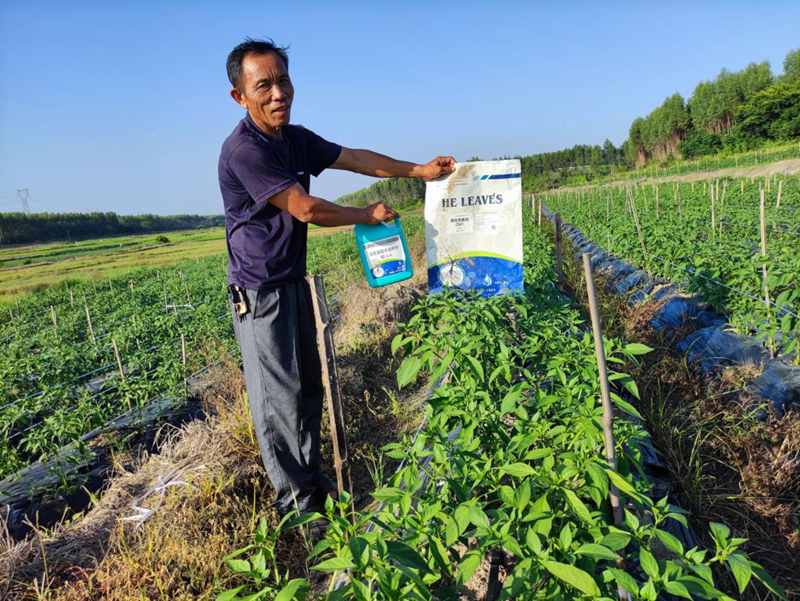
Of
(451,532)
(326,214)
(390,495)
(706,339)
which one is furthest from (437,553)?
(706,339)

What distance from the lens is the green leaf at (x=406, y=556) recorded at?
1112 mm

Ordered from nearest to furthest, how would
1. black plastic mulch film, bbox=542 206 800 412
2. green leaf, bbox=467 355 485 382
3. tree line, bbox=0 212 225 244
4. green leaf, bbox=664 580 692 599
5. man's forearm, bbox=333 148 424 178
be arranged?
green leaf, bbox=664 580 692 599 → green leaf, bbox=467 355 485 382 → man's forearm, bbox=333 148 424 178 → black plastic mulch film, bbox=542 206 800 412 → tree line, bbox=0 212 225 244

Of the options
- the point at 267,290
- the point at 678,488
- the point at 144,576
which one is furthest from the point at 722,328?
the point at 144,576

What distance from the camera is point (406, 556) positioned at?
114 centimetres

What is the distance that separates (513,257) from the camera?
2932 millimetres

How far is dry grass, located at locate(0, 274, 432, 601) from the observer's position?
2.02 m

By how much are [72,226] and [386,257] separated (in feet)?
288

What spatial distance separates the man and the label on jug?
127mm

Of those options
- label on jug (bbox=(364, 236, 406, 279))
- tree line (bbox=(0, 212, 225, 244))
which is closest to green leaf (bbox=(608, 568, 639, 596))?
label on jug (bbox=(364, 236, 406, 279))

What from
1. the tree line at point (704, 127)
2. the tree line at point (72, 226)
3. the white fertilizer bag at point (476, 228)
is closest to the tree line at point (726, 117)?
the tree line at point (704, 127)

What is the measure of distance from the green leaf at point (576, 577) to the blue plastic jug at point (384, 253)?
1.63 metres

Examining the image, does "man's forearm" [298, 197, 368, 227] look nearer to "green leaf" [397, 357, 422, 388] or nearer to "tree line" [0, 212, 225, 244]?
"green leaf" [397, 357, 422, 388]

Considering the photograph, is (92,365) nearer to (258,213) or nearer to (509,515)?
(258,213)

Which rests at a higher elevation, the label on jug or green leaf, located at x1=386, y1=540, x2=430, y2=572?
the label on jug
